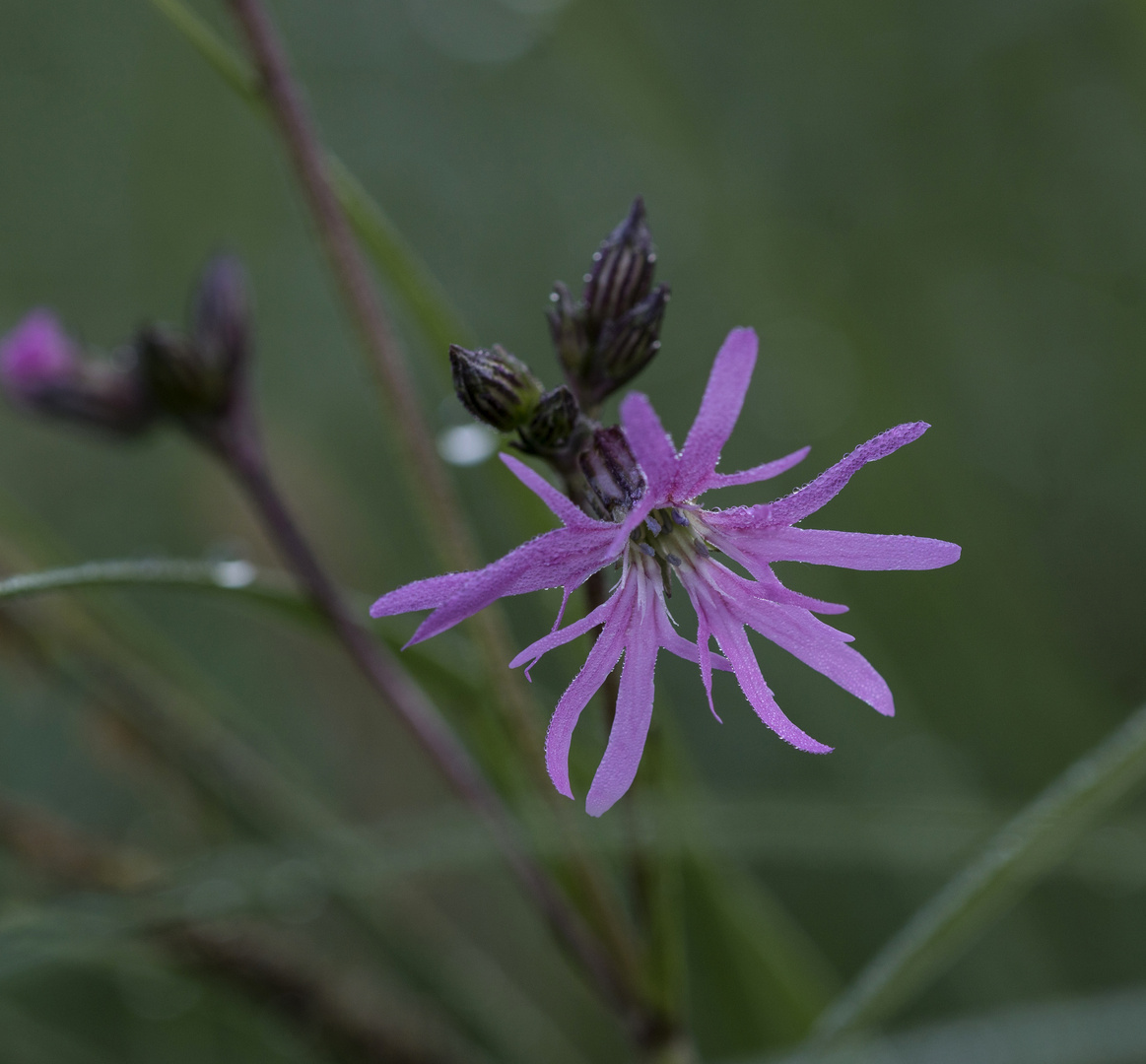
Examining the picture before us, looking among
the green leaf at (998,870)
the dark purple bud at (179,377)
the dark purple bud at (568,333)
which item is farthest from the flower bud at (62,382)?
the green leaf at (998,870)

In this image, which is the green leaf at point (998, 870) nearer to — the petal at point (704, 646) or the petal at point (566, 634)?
the petal at point (704, 646)

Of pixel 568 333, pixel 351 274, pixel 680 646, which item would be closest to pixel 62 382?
pixel 351 274

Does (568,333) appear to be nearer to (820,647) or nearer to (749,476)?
(749,476)

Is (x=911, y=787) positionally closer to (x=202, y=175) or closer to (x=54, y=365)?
(x=54, y=365)

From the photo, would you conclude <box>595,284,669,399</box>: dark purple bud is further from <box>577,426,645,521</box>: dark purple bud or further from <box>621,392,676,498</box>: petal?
<box>621,392,676,498</box>: petal

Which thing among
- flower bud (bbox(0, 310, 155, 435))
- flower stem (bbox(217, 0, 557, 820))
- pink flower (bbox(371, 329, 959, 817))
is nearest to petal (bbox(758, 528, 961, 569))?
pink flower (bbox(371, 329, 959, 817))

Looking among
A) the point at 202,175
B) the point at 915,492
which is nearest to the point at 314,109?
the point at 202,175
